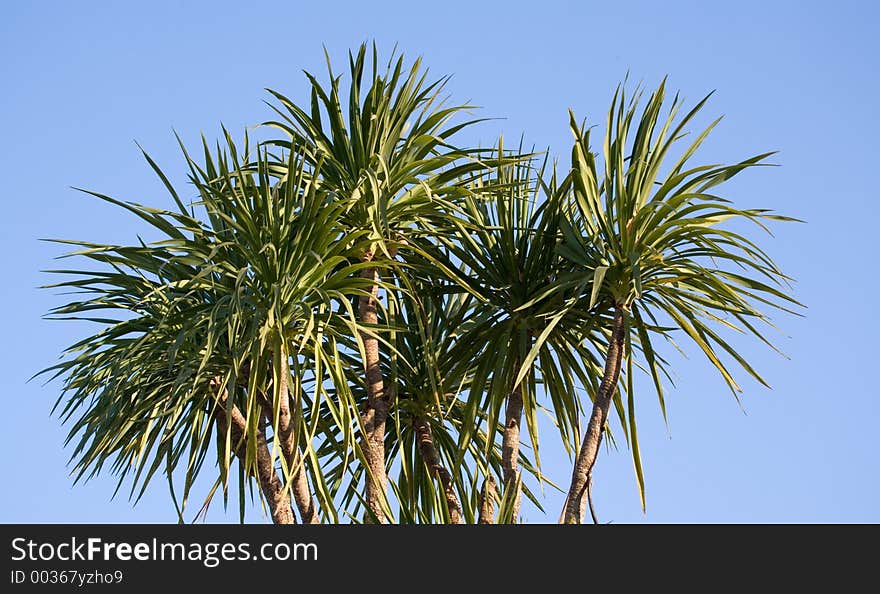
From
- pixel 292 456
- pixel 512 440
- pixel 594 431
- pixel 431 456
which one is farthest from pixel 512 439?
pixel 292 456

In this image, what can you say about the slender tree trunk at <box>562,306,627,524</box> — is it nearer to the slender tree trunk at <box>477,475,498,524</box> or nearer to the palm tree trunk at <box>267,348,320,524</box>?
the slender tree trunk at <box>477,475,498,524</box>

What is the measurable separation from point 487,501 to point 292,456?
1161mm

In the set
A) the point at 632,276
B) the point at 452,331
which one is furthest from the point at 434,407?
the point at 632,276

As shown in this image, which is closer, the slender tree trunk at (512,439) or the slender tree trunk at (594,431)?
the slender tree trunk at (594,431)

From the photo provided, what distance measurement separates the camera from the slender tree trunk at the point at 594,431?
5.59 m

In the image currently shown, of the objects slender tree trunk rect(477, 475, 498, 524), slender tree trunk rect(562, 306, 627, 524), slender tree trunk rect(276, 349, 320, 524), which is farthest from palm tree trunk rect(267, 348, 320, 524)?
slender tree trunk rect(562, 306, 627, 524)

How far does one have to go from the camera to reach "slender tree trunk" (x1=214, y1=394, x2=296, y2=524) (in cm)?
567

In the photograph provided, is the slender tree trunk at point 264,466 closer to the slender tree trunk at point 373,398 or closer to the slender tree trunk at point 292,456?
the slender tree trunk at point 292,456

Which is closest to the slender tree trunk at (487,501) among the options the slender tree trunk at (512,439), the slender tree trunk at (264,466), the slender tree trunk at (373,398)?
the slender tree trunk at (512,439)

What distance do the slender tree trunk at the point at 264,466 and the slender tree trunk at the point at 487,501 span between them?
3.26 feet

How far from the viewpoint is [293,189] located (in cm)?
573

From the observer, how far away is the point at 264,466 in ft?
19.1
